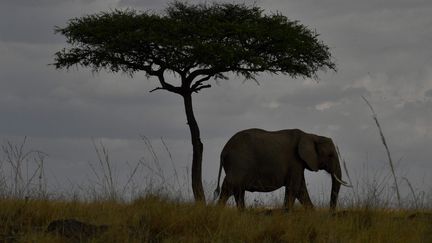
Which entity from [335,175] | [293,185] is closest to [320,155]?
[335,175]

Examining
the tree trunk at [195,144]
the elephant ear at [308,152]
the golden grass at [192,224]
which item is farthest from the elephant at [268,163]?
the tree trunk at [195,144]

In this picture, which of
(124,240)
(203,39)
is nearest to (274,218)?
(124,240)

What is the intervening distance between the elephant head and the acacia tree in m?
7.17

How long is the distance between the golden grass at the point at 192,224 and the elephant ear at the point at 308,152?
5.68 meters

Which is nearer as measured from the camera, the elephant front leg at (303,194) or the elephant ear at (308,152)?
the elephant front leg at (303,194)

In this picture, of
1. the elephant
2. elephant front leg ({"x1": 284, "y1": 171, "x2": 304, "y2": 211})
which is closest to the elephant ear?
the elephant

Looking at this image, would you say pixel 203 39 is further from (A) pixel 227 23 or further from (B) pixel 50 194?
(B) pixel 50 194

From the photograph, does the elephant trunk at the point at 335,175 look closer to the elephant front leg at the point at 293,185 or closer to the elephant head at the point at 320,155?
the elephant head at the point at 320,155

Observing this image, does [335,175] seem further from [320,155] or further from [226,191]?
[226,191]

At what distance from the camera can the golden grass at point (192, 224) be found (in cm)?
879

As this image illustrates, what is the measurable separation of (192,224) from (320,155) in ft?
26.5

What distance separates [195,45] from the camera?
935 inches

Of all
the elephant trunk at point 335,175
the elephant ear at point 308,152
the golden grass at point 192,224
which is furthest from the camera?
the elephant trunk at point 335,175

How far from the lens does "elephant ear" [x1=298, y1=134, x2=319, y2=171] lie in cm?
1658
